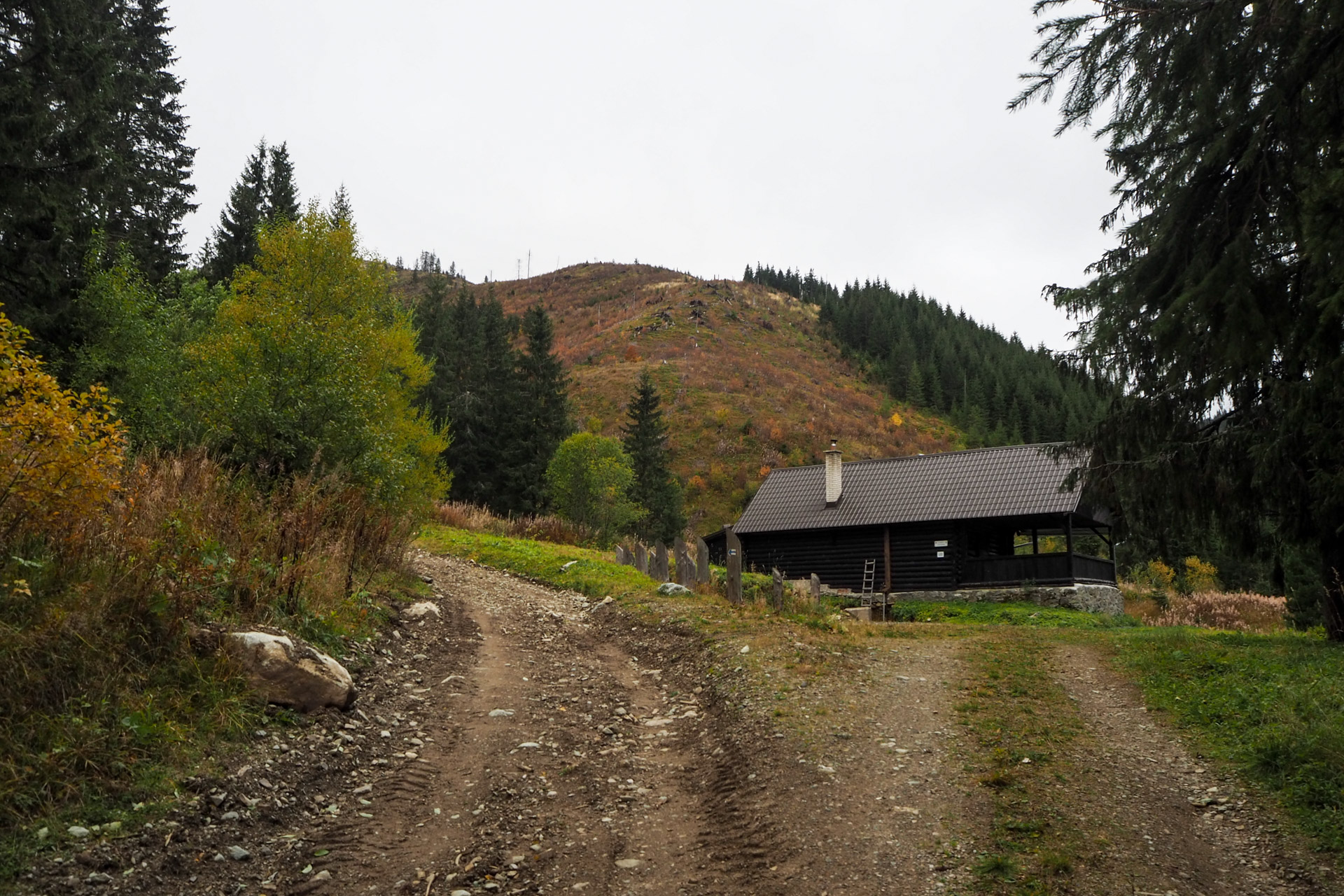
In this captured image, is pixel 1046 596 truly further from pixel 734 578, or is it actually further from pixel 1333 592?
pixel 734 578

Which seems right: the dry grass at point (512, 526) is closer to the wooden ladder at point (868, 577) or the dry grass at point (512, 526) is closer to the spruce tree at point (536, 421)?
the wooden ladder at point (868, 577)

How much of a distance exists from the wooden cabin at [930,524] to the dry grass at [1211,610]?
2.14 metres

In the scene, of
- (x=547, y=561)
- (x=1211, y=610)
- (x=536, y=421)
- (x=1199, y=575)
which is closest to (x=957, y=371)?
(x=1199, y=575)

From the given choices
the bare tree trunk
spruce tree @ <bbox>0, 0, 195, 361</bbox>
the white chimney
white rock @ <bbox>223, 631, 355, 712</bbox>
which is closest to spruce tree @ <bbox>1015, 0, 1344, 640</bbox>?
the bare tree trunk

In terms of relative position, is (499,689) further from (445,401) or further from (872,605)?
(445,401)

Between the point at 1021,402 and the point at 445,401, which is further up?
the point at 1021,402

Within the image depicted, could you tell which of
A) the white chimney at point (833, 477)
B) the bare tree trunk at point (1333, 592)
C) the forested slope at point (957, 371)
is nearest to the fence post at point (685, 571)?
the bare tree trunk at point (1333, 592)

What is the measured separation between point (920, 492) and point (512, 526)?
1555cm

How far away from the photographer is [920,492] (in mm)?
29172

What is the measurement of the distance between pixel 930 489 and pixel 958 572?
3197 millimetres

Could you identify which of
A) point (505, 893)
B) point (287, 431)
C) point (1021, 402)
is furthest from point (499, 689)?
point (1021, 402)

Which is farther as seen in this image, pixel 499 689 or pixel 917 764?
pixel 499 689

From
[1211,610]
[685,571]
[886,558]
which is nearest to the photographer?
[685,571]

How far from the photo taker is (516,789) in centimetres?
614
